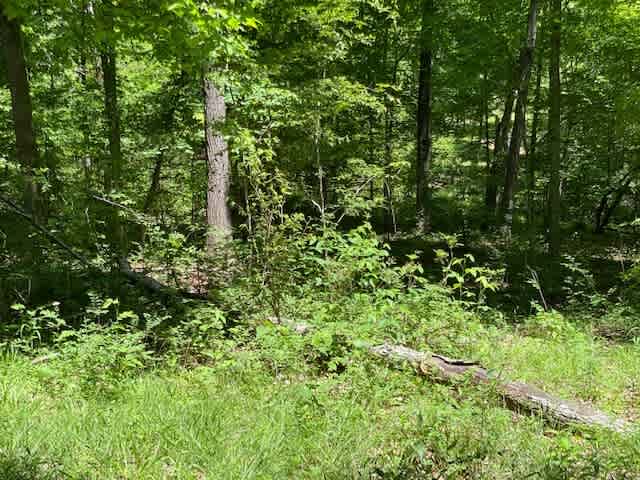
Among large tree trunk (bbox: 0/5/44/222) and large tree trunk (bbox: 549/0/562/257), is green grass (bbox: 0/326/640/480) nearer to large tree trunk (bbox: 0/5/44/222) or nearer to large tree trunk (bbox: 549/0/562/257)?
large tree trunk (bbox: 0/5/44/222)

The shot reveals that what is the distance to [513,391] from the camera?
4094 mm

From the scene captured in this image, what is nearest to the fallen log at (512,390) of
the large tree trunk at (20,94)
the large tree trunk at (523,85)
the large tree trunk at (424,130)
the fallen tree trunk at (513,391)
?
the fallen tree trunk at (513,391)

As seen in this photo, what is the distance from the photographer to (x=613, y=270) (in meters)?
12.7

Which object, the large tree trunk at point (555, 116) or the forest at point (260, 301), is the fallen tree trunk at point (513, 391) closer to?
the forest at point (260, 301)

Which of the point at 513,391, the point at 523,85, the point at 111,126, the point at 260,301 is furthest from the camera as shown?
the point at 523,85

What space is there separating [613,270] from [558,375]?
9.61m

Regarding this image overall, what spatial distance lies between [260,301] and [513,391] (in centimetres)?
296

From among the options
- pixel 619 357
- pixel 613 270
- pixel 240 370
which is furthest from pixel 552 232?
pixel 240 370

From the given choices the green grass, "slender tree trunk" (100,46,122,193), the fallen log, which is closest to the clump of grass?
the green grass

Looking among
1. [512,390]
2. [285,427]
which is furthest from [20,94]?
[512,390]

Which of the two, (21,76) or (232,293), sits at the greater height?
(21,76)

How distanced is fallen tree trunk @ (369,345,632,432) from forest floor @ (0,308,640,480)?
11cm

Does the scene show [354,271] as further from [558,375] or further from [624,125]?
[624,125]

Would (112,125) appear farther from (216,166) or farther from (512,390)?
(512,390)
